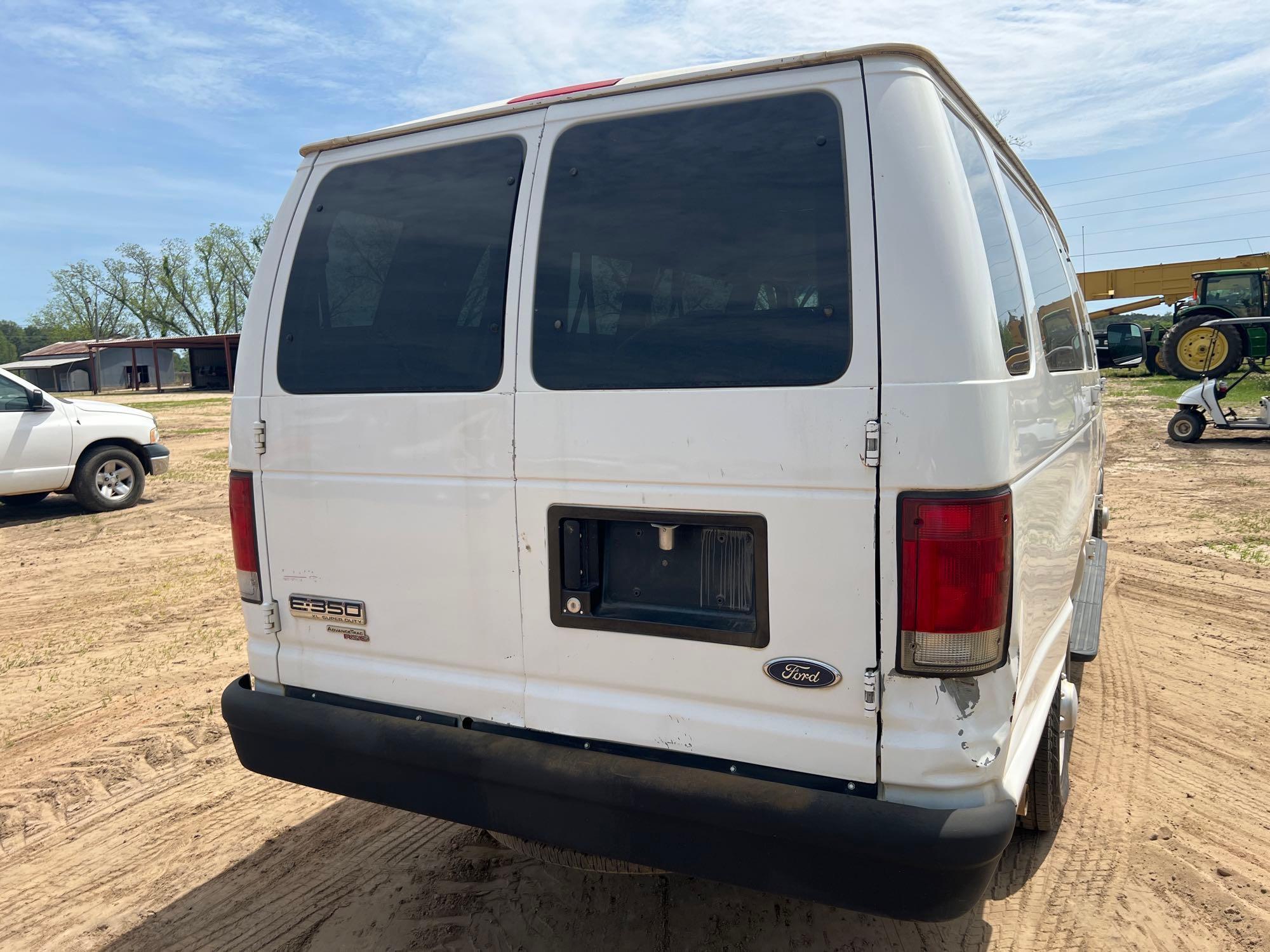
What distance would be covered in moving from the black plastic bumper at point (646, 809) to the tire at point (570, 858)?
0.37ft

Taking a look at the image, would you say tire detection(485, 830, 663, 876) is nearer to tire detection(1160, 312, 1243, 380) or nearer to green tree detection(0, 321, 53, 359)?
tire detection(1160, 312, 1243, 380)

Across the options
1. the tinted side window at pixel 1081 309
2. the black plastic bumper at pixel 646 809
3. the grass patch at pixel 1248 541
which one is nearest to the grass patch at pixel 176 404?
the grass patch at pixel 1248 541

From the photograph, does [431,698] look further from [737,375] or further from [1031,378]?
[1031,378]

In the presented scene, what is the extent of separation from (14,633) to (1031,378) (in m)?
6.57

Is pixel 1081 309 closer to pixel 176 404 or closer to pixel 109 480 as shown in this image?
pixel 109 480

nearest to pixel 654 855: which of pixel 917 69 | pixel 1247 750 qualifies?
pixel 917 69

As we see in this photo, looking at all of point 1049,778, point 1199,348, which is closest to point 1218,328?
point 1199,348

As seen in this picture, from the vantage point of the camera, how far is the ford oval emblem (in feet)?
6.97

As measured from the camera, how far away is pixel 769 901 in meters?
3.00

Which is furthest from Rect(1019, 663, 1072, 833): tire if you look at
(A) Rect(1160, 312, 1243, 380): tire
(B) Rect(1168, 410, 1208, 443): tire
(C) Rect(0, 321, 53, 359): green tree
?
(C) Rect(0, 321, 53, 359): green tree

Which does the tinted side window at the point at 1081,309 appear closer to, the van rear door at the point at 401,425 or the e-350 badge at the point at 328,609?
the van rear door at the point at 401,425

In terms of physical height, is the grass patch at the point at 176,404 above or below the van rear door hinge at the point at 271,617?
above

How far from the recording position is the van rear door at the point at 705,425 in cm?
209

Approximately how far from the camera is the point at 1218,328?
20125 mm
